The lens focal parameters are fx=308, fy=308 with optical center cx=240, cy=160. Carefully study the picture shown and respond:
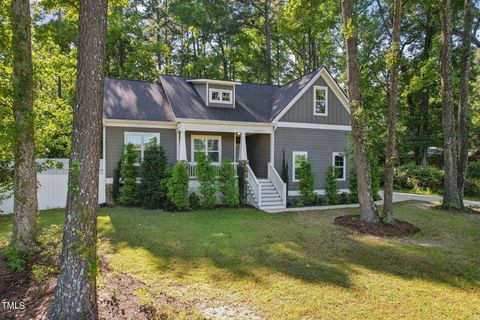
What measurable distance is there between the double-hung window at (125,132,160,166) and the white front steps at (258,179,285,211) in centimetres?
506

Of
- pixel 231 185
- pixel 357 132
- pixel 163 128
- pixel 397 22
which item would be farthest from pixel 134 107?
pixel 397 22

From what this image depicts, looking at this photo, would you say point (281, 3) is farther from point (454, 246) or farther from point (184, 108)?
point (454, 246)

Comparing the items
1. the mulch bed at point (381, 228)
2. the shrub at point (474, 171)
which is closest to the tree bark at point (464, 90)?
the mulch bed at point (381, 228)

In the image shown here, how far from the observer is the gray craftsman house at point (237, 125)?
42.5 ft

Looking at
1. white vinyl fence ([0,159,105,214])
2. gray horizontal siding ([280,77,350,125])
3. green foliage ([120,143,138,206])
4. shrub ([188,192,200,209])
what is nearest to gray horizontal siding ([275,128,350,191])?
gray horizontal siding ([280,77,350,125])

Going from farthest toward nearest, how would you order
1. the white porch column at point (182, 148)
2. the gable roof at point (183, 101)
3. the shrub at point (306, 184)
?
the shrub at point (306, 184)
the gable roof at point (183, 101)
the white porch column at point (182, 148)

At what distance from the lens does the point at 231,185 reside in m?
12.6

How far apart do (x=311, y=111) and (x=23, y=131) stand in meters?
12.1

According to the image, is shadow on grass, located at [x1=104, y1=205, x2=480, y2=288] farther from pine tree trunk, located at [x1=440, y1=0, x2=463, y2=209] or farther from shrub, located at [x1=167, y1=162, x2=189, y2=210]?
pine tree trunk, located at [x1=440, y1=0, x2=463, y2=209]

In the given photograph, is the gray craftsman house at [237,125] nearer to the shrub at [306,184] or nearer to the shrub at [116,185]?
the shrub at [116,185]

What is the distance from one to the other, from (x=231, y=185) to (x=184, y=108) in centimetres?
417

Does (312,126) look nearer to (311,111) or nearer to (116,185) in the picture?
(311,111)

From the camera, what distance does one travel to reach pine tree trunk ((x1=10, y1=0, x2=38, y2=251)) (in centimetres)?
556

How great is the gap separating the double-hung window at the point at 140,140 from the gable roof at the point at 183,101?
688mm
